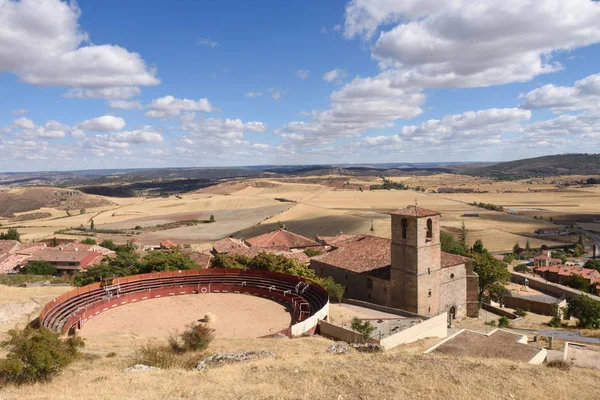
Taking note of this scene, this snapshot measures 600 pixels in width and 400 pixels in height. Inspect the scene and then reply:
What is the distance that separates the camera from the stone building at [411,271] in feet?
128

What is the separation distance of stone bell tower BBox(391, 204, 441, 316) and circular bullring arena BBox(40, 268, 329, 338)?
7.27 m

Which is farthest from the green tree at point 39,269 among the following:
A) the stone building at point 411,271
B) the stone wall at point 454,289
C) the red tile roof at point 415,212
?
the stone wall at point 454,289

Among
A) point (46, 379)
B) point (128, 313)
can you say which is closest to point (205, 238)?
point (128, 313)

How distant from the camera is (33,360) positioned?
1861 centimetres

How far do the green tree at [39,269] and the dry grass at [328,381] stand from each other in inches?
2191

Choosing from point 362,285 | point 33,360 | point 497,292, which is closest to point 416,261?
point 362,285

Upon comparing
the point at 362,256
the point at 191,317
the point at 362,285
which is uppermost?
the point at 362,256

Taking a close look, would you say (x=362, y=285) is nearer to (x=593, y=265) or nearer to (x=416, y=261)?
(x=416, y=261)

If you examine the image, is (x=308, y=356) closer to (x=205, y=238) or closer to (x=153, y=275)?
(x=153, y=275)

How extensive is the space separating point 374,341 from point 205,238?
8300 centimetres

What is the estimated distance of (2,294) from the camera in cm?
4084

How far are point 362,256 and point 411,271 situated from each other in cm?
862

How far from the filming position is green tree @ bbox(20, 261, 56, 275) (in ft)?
228

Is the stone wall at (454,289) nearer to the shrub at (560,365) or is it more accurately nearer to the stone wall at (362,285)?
the stone wall at (362,285)
